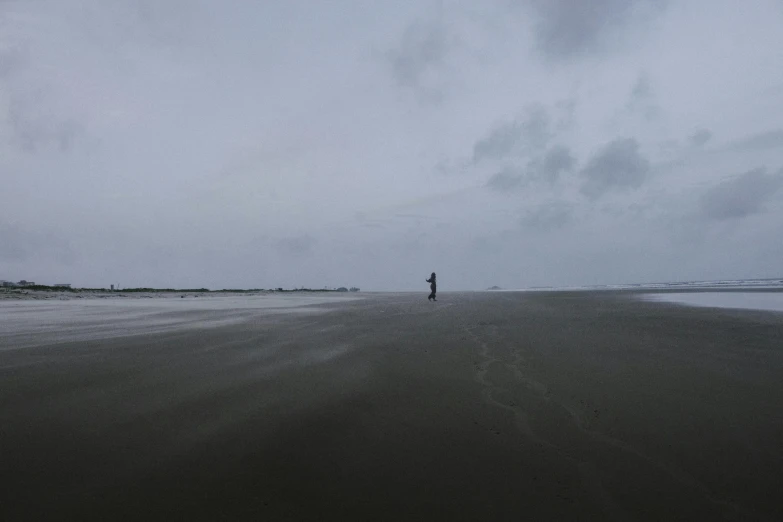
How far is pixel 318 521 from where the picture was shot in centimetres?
229

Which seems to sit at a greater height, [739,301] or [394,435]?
[739,301]

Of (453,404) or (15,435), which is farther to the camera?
(453,404)

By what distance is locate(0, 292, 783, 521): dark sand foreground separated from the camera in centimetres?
248

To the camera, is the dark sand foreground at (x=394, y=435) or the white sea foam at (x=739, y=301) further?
the white sea foam at (x=739, y=301)

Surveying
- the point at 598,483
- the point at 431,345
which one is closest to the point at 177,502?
the point at 598,483

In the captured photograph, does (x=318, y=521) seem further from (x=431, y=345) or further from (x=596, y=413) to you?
(x=431, y=345)

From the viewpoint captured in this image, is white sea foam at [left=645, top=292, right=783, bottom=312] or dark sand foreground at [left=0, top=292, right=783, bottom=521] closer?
dark sand foreground at [left=0, top=292, right=783, bottom=521]

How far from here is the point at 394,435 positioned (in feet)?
11.6

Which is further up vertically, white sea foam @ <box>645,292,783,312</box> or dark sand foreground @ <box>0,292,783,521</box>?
white sea foam @ <box>645,292,783,312</box>

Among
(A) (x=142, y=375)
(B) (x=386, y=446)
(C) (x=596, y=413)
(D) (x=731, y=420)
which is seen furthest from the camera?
(A) (x=142, y=375)

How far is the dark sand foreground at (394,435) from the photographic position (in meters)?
2.48

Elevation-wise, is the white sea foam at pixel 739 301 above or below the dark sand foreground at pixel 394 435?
above

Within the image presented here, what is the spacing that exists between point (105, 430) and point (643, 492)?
175 inches

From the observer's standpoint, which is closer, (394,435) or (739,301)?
(394,435)
